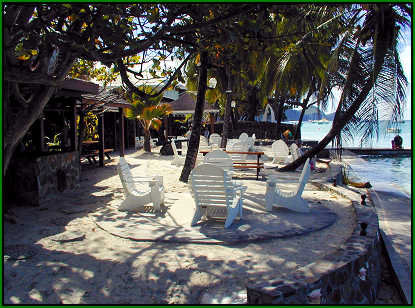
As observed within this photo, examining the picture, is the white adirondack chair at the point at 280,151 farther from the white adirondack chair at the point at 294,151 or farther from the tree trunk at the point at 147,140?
the tree trunk at the point at 147,140

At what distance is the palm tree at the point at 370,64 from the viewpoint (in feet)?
28.8

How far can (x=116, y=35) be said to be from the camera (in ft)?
16.2

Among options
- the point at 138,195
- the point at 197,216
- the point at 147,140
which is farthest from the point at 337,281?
the point at 147,140

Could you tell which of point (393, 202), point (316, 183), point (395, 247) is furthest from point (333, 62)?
point (395, 247)

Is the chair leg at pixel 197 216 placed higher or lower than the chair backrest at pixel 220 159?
lower

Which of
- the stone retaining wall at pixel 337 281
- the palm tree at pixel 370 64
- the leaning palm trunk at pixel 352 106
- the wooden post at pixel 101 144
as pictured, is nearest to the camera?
the stone retaining wall at pixel 337 281

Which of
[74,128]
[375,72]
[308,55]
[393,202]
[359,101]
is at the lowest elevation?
[393,202]

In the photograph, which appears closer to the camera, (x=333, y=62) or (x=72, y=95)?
(x=72, y=95)

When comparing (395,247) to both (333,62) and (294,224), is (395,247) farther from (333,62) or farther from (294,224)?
(333,62)

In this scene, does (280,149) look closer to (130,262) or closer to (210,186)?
(210,186)

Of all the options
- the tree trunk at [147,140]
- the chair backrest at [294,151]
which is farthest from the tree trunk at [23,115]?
the tree trunk at [147,140]

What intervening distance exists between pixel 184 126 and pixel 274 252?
85.2 feet

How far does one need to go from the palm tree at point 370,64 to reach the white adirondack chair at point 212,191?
5225mm

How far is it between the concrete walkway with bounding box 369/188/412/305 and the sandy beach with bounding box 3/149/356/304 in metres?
0.69
